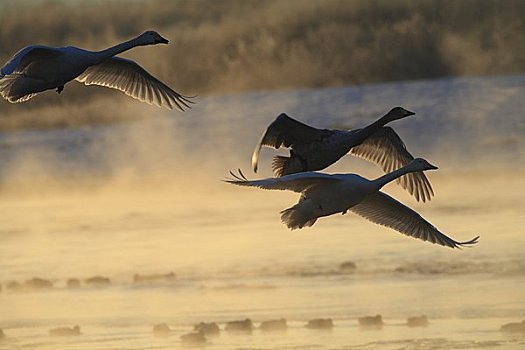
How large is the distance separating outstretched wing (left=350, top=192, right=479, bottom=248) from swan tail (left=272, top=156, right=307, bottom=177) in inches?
34.5

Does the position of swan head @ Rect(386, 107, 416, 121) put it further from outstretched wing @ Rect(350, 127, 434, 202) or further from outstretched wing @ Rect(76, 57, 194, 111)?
outstretched wing @ Rect(76, 57, 194, 111)

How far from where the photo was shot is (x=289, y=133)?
2658 centimetres

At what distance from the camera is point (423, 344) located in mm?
54094

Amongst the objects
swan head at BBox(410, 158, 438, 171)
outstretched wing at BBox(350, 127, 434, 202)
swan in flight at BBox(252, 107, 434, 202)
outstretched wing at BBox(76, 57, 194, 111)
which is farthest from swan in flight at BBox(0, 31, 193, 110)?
outstretched wing at BBox(350, 127, 434, 202)

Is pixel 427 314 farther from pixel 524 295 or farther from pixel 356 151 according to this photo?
pixel 356 151

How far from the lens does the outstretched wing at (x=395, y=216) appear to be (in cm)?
2616

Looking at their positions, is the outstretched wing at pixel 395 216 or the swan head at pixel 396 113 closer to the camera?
the outstretched wing at pixel 395 216

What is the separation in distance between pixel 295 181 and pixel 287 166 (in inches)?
102

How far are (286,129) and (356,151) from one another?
10.3ft

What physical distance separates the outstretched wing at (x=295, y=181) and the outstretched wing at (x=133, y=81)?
4.24 metres

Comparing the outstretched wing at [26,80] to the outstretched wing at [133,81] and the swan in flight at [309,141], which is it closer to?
the swan in flight at [309,141]

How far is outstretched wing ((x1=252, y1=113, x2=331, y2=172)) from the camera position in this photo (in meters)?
26.2

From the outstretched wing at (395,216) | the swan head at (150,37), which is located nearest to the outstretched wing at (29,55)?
the swan head at (150,37)

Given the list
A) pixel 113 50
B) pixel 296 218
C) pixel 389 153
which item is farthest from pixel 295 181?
pixel 389 153
